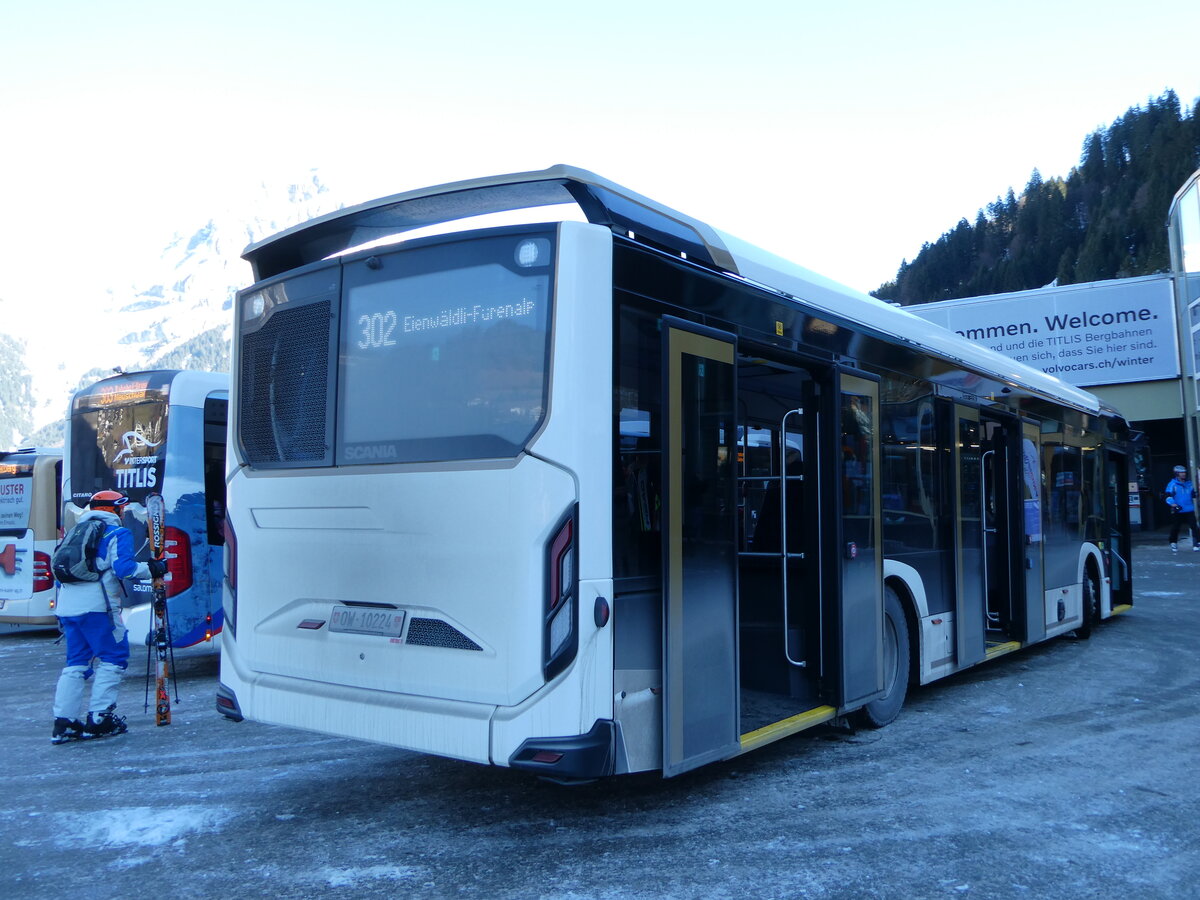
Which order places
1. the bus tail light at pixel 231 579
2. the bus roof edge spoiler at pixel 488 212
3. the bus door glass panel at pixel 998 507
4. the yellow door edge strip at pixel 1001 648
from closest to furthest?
1. the bus roof edge spoiler at pixel 488 212
2. the bus tail light at pixel 231 579
3. the yellow door edge strip at pixel 1001 648
4. the bus door glass panel at pixel 998 507

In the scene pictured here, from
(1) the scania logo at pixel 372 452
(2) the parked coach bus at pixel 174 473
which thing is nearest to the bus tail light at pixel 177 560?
(2) the parked coach bus at pixel 174 473

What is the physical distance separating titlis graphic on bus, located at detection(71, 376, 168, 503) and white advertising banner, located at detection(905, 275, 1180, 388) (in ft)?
70.3

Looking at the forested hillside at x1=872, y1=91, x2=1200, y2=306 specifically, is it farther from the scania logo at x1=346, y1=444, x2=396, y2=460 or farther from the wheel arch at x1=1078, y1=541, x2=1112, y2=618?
the scania logo at x1=346, y1=444, x2=396, y2=460

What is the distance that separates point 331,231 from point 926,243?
99.2 meters

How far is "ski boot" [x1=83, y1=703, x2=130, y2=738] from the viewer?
7.25 meters

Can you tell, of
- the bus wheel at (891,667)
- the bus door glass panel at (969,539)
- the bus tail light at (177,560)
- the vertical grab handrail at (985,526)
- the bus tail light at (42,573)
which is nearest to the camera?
the bus wheel at (891,667)

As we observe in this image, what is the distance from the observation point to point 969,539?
814 cm

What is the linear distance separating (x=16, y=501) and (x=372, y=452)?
11146 millimetres

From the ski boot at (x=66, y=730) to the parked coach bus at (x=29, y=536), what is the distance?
22.6 feet

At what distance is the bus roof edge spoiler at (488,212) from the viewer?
4512 mm

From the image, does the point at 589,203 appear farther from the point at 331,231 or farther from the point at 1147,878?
the point at 1147,878

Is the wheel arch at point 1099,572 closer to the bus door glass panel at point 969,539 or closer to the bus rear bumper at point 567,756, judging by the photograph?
the bus door glass panel at point 969,539

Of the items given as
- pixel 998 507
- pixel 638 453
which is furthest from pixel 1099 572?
pixel 638 453

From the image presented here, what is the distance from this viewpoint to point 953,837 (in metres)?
4.71
